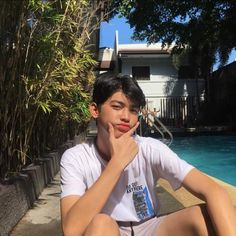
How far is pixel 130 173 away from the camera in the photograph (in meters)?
2.15

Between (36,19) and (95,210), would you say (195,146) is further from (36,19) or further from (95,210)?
(95,210)

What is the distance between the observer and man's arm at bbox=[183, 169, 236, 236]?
1.88 meters

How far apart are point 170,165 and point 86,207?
0.47 metres

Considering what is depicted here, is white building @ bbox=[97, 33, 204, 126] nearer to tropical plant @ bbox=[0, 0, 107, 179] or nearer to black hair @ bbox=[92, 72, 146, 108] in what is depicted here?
tropical plant @ bbox=[0, 0, 107, 179]

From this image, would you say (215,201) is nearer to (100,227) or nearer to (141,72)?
(100,227)

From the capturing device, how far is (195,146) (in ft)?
49.1

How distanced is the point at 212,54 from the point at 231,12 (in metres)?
6.81

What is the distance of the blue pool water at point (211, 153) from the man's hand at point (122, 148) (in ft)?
24.9

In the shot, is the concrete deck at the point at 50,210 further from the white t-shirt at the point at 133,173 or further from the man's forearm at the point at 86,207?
A: the man's forearm at the point at 86,207

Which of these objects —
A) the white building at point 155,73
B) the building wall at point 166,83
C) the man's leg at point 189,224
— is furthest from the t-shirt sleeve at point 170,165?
the building wall at point 166,83

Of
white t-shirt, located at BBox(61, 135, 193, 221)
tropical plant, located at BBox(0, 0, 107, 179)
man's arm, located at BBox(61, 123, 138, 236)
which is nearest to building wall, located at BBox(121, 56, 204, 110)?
tropical plant, located at BBox(0, 0, 107, 179)

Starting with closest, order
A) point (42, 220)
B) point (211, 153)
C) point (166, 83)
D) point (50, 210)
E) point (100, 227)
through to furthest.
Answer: point (100, 227) → point (42, 220) → point (50, 210) → point (211, 153) → point (166, 83)

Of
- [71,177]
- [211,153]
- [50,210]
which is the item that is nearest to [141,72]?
[211,153]

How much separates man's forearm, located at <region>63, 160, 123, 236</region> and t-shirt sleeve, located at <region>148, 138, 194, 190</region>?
334 millimetres
